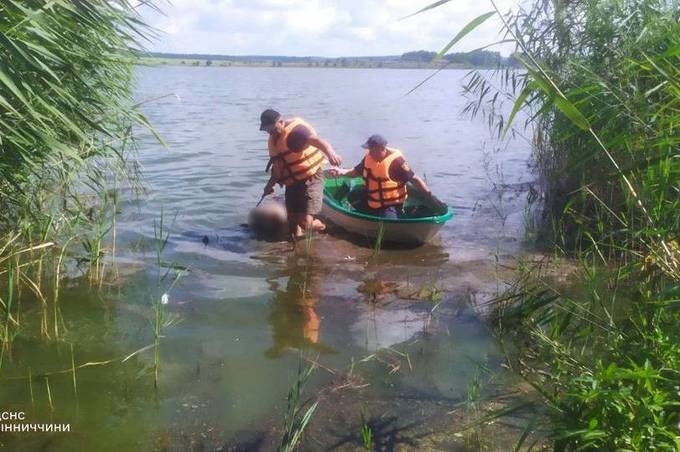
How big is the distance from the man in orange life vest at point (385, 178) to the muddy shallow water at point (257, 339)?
1.83ft

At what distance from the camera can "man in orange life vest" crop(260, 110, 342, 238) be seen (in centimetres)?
739

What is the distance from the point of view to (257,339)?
477 centimetres

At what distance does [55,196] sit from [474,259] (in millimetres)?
3964

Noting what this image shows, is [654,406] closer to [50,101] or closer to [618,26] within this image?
[50,101]

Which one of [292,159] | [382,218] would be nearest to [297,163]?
[292,159]

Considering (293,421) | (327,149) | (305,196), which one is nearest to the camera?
(293,421)

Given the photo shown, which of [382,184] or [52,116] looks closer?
[52,116]

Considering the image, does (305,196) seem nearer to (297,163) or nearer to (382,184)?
(297,163)

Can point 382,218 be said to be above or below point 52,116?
below

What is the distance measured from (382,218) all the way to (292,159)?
130 cm

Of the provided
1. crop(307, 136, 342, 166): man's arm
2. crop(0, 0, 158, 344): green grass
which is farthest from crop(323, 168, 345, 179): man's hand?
crop(0, 0, 158, 344): green grass

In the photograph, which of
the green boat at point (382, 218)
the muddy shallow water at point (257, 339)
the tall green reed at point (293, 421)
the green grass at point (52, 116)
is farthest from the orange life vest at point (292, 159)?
the tall green reed at point (293, 421)

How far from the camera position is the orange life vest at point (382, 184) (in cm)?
743

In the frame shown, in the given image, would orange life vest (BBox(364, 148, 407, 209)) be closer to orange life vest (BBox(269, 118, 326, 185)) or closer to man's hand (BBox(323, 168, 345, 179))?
man's hand (BBox(323, 168, 345, 179))
